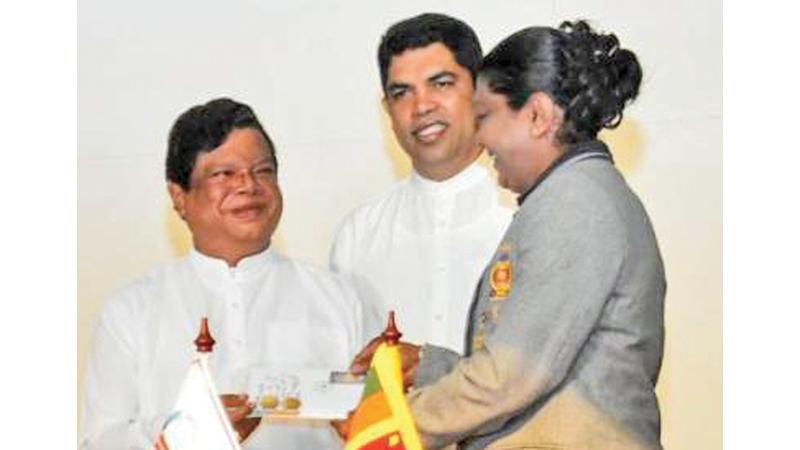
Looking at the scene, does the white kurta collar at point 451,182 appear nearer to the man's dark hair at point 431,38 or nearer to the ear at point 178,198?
the man's dark hair at point 431,38

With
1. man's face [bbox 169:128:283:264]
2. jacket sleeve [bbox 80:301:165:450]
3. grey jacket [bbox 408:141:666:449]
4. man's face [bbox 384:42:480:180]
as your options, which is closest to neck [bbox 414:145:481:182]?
man's face [bbox 384:42:480:180]

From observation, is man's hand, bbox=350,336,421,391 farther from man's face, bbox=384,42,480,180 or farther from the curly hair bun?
the curly hair bun

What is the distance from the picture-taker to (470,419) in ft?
8.59

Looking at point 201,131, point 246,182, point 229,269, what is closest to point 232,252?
point 229,269

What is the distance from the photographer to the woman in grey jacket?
2562 mm

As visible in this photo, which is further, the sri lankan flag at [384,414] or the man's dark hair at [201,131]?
the man's dark hair at [201,131]

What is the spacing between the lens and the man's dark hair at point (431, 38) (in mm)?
2889

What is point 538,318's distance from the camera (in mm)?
2555

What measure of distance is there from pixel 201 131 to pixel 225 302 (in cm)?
36

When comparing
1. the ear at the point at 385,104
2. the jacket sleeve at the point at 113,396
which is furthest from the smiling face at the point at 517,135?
the jacket sleeve at the point at 113,396

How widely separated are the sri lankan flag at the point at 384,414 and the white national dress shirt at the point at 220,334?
0.66ft

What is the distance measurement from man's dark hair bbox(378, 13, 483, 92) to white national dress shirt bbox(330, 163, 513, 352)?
0.21 metres
